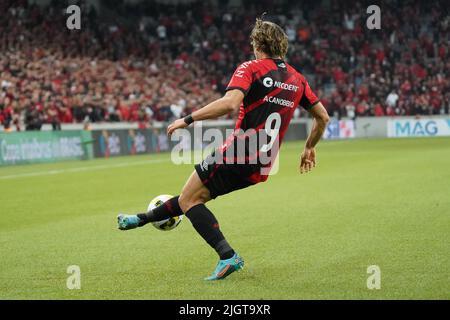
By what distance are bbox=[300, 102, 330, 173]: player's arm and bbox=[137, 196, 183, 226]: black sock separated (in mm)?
1405

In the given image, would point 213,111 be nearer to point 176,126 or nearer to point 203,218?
point 176,126

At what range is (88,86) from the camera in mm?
35375

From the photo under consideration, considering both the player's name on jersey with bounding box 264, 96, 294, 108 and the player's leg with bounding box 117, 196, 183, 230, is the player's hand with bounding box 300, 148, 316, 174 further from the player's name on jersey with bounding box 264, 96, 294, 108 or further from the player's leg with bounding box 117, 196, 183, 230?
the player's leg with bounding box 117, 196, 183, 230

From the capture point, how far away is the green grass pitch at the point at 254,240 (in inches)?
279

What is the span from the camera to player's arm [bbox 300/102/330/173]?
7.98 metres

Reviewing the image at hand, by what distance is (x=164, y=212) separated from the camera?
7.91m

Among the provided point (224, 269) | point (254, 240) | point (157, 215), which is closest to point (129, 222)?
point (157, 215)

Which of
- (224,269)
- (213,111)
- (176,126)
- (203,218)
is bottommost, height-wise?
(224,269)

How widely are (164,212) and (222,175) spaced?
2.60 feet

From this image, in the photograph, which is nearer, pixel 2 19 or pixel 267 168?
pixel 267 168

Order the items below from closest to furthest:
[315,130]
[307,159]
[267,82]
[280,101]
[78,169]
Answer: [267,82]
[280,101]
[315,130]
[307,159]
[78,169]

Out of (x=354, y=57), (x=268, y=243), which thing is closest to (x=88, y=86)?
(x=354, y=57)

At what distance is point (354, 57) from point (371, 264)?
137 ft
